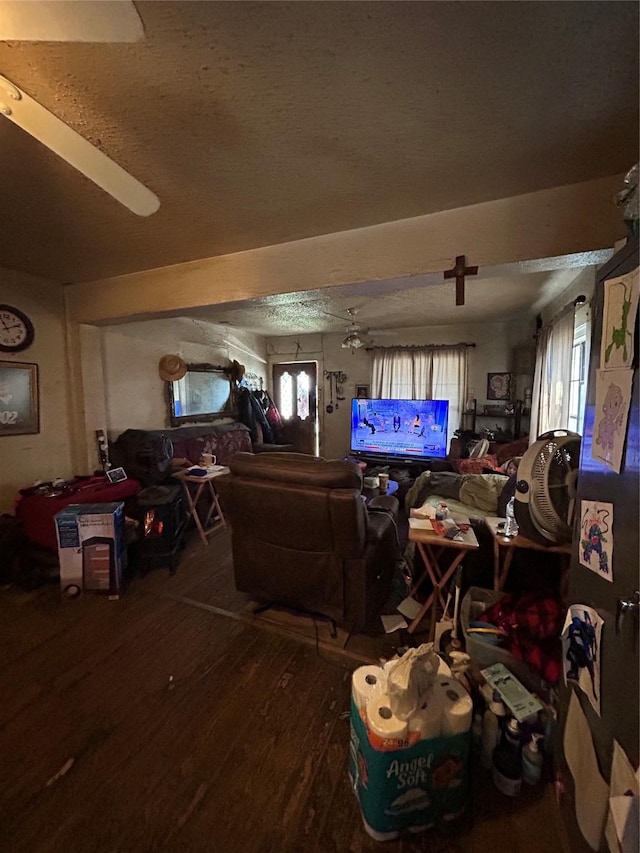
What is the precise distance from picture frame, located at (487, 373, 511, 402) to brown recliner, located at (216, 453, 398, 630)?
339 centimetres

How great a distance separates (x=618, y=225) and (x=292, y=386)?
496cm

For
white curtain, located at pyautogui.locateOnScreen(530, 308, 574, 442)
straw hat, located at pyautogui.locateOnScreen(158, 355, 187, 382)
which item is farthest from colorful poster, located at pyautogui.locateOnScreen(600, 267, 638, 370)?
straw hat, located at pyautogui.locateOnScreen(158, 355, 187, 382)

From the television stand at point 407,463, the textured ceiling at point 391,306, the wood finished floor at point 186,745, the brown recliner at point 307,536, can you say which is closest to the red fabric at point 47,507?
the wood finished floor at point 186,745

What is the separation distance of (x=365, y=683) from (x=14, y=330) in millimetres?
3385

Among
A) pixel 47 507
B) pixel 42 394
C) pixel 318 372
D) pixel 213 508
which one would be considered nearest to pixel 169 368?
pixel 42 394

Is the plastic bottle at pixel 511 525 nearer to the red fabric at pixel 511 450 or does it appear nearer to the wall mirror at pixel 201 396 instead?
the red fabric at pixel 511 450

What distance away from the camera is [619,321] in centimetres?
85

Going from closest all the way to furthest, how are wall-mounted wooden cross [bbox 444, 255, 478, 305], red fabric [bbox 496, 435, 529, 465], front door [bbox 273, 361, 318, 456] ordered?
wall-mounted wooden cross [bbox 444, 255, 478, 305]
red fabric [bbox 496, 435, 529, 465]
front door [bbox 273, 361, 318, 456]

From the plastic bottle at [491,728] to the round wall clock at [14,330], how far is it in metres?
3.73

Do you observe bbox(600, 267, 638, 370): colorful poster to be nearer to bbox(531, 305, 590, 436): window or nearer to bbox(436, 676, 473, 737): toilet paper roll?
bbox(436, 676, 473, 737): toilet paper roll

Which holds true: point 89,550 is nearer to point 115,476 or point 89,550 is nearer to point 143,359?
point 115,476

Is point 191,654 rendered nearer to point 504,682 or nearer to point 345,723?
point 345,723

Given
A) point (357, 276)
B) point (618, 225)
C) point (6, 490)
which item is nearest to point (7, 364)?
point (6, 490)

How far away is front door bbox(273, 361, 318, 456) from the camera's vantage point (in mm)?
5824
